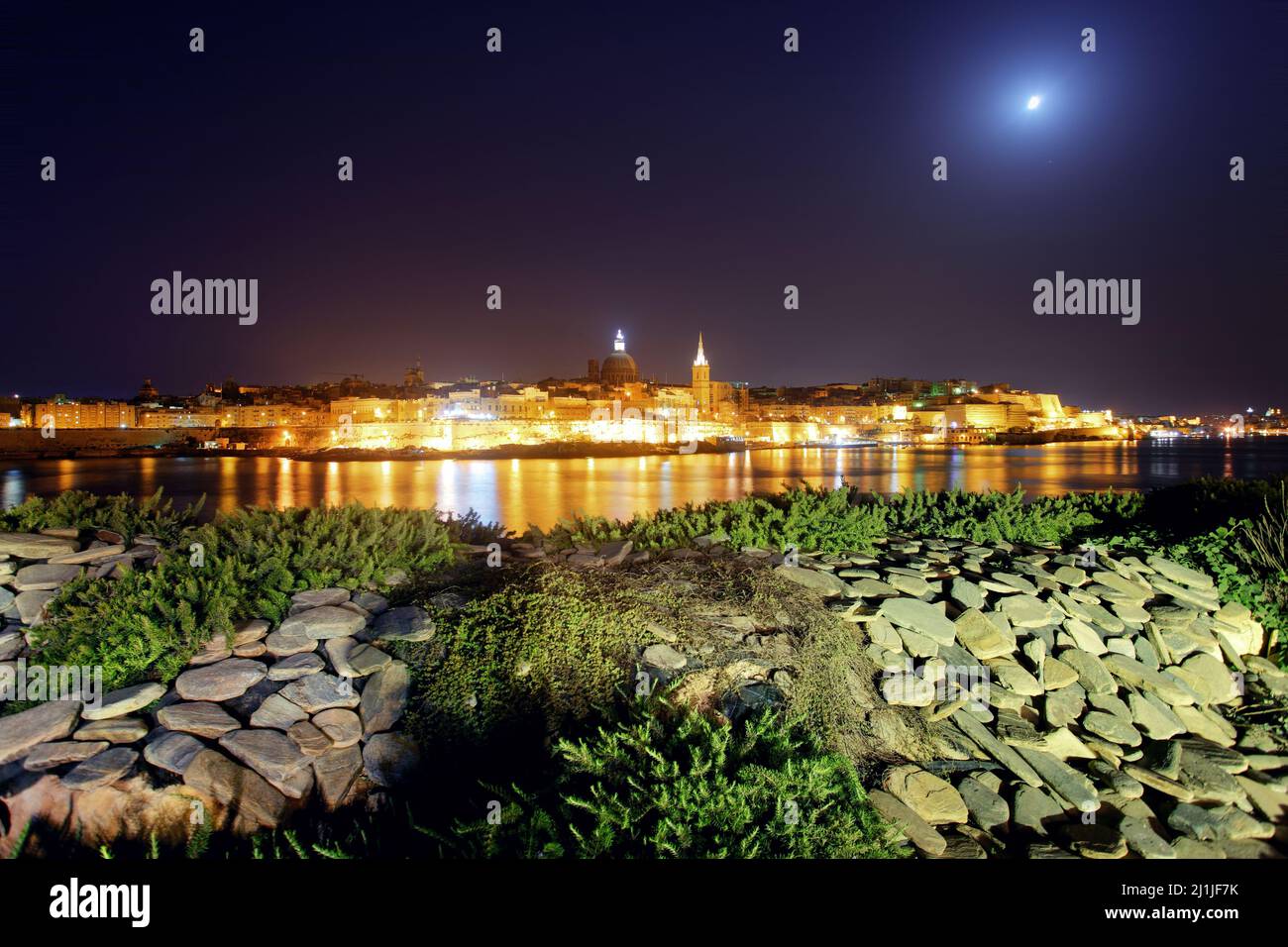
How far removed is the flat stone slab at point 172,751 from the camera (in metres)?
3.80

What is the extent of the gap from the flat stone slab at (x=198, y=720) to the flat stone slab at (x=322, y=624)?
0.75m

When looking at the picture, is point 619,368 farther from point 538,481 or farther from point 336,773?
point 336,773

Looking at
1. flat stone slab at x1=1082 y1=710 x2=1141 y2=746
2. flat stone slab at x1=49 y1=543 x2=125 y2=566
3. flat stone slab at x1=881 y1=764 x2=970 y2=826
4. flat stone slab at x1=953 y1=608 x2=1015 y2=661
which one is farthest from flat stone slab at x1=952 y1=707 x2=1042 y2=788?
flat stone slab at x1=49 y1=543 x2=125 y2=566

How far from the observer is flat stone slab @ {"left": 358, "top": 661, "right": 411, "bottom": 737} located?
4207 millimetres

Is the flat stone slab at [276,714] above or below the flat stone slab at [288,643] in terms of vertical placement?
below

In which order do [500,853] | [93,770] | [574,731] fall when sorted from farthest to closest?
[574,731] < [93,770] < [500,853]

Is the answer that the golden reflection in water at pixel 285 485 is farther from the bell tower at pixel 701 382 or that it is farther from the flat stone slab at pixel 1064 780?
the bell tower at pixel 701 382

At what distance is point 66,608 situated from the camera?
5.07 metres

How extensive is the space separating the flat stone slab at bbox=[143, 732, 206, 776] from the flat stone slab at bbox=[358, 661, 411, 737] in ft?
2.80

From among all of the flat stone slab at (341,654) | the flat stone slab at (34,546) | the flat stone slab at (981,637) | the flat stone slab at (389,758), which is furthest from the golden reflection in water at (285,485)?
the flat stone slab at (981,637)

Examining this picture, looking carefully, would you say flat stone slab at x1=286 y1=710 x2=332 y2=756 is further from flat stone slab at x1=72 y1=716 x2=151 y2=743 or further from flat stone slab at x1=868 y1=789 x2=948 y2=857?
flat stone slab at x1=868 y1=789 x2=948 y2=857

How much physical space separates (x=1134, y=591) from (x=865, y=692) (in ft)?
A: 13.8

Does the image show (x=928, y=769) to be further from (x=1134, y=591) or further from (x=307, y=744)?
(x=1134, y=591)
